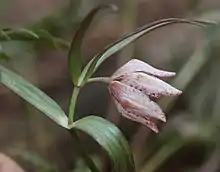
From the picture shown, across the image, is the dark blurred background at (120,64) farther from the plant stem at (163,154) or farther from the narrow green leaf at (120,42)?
the narrow green leaf at (120,42)

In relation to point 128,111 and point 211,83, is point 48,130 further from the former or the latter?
point 128,111

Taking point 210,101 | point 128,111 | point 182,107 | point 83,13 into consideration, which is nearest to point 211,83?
point 210,101

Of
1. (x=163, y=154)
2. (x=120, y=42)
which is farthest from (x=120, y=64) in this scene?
(x=120, y=42)

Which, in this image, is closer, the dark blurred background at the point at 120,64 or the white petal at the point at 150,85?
the white petal at the point at 150,85

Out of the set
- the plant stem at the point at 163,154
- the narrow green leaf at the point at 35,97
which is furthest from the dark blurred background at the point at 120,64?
the narrow green leaf at the point at 35,97

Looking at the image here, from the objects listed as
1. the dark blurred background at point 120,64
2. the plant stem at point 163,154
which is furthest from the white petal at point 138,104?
the plant stem at point 163,154

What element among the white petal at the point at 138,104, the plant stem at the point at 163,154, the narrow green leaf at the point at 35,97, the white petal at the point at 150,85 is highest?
the white petal at the point at 150,85

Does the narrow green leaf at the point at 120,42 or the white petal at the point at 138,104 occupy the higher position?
the narrow green leaf at the point at 120,42
